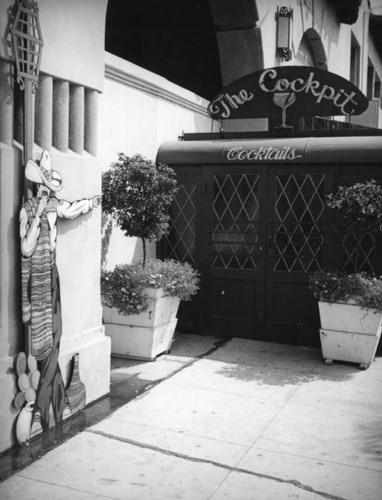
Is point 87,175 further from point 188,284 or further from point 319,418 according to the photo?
point 319,418

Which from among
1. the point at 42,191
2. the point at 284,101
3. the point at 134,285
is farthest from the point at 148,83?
the point at 42,191

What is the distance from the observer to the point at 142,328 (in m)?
7.55

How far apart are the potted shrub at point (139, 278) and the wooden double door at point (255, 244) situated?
46.5 inches

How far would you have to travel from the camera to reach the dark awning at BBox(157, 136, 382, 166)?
8.13 meters

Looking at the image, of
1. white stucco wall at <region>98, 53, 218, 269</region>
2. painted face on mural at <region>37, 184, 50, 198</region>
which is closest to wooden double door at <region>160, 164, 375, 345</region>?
white stucco wall at <region>98, 53, 218, 269</region>

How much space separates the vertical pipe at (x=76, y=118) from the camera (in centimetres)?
568

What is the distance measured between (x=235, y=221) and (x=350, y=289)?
2133 mm

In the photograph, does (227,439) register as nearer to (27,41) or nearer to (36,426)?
(36,426)

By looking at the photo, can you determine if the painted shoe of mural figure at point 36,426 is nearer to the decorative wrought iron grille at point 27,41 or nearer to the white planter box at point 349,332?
the decorative wrought iron grille at point 27,41

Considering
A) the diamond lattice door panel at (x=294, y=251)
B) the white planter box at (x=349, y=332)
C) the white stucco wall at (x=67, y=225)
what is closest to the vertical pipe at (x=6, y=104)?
the white stucco wall at (x=67, y=225)

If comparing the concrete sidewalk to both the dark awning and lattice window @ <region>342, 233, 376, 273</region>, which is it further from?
the dark awning

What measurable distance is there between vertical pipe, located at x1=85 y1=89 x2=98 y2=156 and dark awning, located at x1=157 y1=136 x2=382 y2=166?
3.06m

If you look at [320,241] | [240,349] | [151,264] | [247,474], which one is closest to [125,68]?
[151,264]

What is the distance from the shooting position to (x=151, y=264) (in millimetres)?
7957
